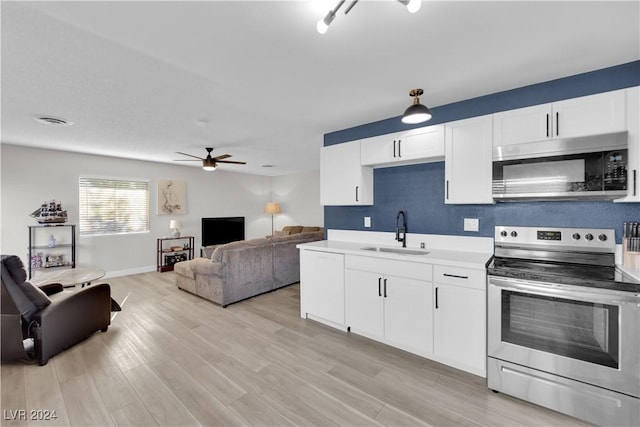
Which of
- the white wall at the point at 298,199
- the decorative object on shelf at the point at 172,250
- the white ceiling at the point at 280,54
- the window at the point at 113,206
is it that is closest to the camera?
the white ceiling at the point at 280,54

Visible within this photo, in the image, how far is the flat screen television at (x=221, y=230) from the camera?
272 inches

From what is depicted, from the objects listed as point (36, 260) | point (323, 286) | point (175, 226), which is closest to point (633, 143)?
point (323, 286)

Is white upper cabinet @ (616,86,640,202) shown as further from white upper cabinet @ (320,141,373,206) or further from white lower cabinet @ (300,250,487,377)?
white upper cabinet @ (320,141,373,206)

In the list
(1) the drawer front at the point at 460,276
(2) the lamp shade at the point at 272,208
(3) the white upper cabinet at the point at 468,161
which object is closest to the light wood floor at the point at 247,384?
(1) the drawer front at the point at 460,276

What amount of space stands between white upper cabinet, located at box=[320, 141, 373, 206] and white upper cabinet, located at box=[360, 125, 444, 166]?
0.44ft

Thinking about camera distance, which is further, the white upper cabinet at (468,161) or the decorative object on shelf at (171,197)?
the decorative object on shelf at (171,197)

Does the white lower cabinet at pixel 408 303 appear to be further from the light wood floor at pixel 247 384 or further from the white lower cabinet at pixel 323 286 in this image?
the light wood floor at pixel 247 384

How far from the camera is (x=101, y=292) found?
2939mm

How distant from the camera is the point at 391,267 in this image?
101 inches

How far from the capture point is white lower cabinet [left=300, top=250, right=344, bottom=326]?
2998 mm

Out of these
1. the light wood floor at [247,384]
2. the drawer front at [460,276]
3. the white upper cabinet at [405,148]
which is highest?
the white upper cabinet at [405,148]

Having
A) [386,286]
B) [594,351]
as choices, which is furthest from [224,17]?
[594,351]

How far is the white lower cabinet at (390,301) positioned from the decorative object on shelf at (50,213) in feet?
16.8

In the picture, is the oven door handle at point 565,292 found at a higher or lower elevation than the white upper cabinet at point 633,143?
lower
